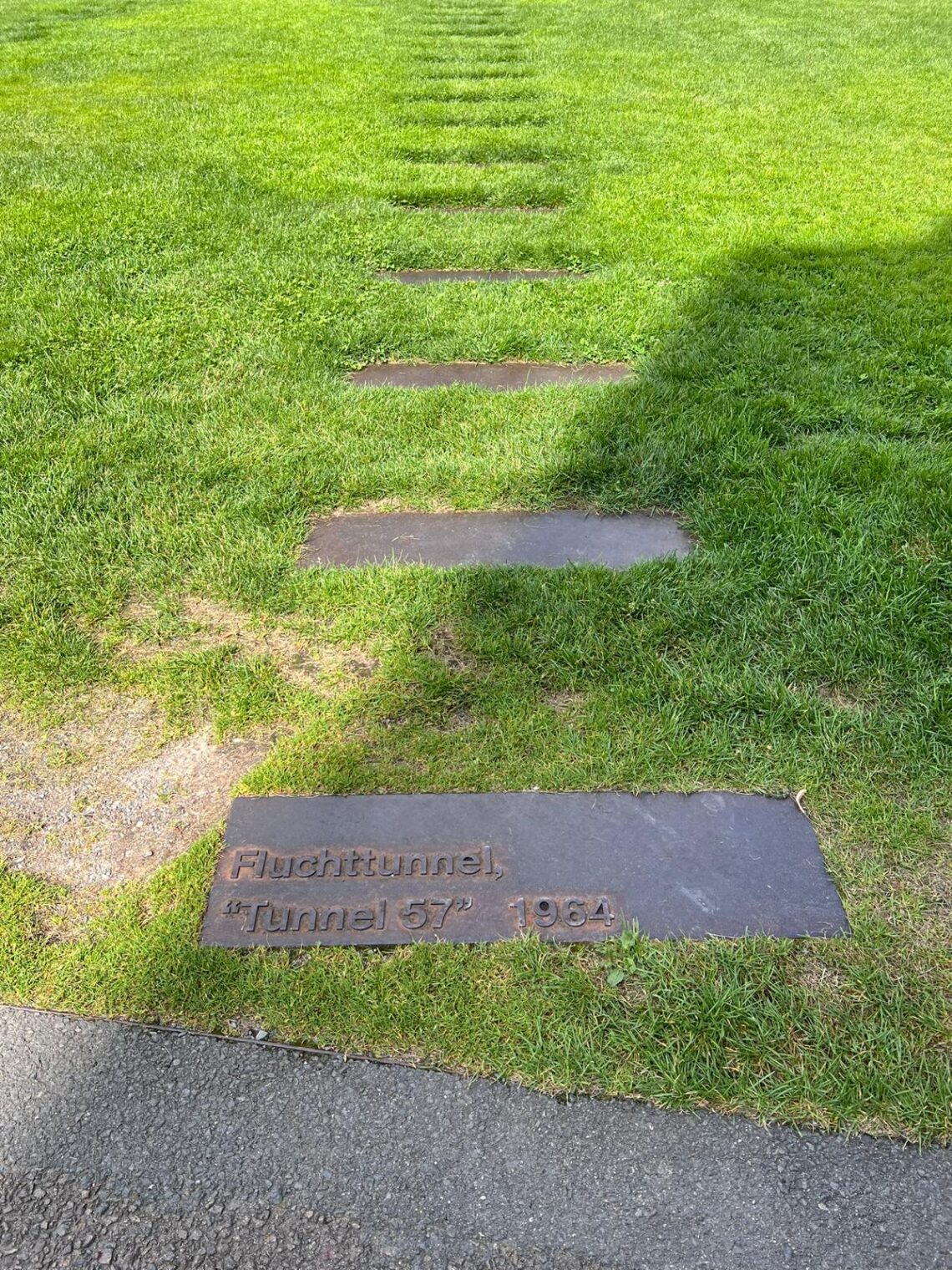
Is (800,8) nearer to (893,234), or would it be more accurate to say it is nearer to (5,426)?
(893,234)

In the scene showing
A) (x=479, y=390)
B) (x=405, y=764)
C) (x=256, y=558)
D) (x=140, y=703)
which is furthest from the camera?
(x=479, y=390)

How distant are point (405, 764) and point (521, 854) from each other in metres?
0.45

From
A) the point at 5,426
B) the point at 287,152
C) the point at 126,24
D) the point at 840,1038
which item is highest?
the point at 126,24

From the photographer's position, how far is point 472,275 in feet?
19.0

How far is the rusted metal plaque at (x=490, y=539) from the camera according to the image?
3.45 meters

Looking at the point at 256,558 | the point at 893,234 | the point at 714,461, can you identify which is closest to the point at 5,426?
the point at 256,558

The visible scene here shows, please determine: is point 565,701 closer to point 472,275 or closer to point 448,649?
point 448,649

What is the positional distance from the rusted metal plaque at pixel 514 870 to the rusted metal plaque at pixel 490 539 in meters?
1.13

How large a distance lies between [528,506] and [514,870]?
1729mm

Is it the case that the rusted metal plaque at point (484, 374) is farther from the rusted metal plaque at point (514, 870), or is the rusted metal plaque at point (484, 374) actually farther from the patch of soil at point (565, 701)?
the rusted metal plaque at point (514, 870)

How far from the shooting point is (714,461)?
391cm

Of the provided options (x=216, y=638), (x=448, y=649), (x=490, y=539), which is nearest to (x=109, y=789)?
(x=216, y=638)

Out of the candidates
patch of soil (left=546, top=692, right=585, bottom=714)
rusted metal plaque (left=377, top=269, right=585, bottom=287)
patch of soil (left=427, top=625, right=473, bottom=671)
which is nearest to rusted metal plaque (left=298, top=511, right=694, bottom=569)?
patch of soil (left=427, top=625, right=473, bottom=671)

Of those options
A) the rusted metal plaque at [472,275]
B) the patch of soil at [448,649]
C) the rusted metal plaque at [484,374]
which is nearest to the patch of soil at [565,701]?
the patch of soil at [448,649]
